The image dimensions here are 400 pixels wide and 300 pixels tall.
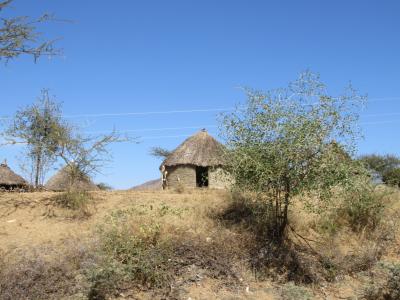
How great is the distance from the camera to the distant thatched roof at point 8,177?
2336 centimetres

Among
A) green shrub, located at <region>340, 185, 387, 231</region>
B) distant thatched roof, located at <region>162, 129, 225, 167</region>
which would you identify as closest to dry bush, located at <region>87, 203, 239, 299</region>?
green shrub, located at <region>340, 185, 387, 231</region>

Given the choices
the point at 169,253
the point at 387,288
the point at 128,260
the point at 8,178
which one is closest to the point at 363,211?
the point at 387,288

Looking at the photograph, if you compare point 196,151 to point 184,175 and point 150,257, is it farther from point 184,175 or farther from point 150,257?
point 150,257

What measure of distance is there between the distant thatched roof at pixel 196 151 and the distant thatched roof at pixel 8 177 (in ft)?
22.8

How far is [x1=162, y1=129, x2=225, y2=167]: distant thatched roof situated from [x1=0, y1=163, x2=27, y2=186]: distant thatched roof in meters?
6.94

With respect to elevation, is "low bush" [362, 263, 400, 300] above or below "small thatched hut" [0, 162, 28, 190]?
below

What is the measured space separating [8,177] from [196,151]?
28.9 ft

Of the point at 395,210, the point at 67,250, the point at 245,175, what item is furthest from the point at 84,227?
the point at 395,210

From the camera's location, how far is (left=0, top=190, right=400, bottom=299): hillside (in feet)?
28.1

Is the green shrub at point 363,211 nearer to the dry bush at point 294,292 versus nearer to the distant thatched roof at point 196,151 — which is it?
the dry bush at point 294,292

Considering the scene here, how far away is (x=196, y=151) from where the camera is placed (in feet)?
72.1

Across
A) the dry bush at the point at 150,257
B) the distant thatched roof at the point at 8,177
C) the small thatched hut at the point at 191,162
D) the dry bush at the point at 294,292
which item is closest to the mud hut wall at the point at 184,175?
the small thatched hut at the point at 191,162

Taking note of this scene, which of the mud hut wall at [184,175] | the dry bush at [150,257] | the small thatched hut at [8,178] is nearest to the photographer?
the dry bush at [150,257]

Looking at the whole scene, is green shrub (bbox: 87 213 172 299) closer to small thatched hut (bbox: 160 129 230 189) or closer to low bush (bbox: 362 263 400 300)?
low bush (bbox: 362 263 400 300)
